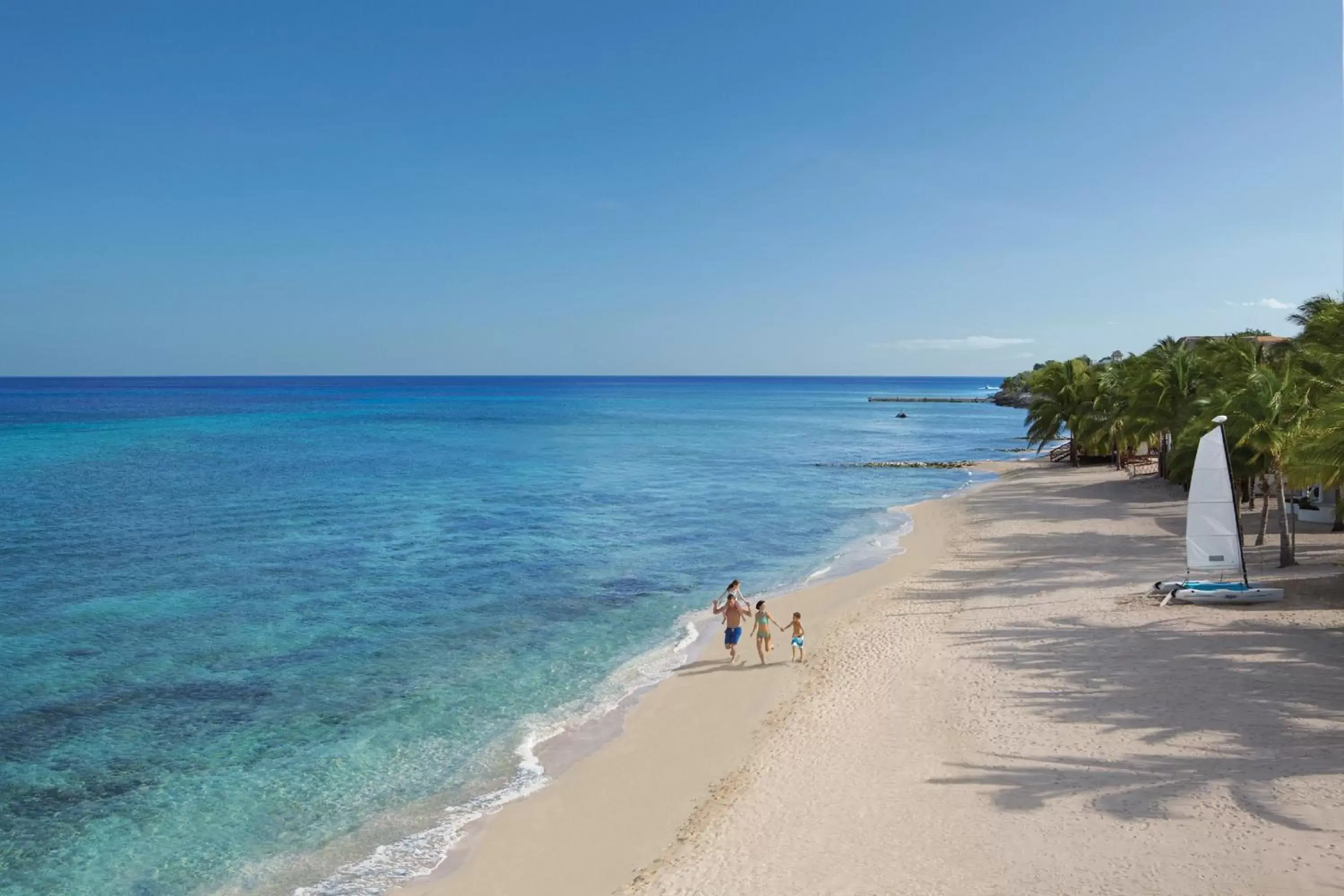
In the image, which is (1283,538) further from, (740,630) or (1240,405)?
(740,630)

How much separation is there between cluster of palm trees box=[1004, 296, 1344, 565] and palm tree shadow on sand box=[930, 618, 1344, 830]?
14.3 ft

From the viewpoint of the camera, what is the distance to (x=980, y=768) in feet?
38.4

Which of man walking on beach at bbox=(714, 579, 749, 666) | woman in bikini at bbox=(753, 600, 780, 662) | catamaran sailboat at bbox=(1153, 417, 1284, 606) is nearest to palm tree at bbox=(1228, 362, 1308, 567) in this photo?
catamaran sailboat at bbox=(1153, 417, 1284, 606)

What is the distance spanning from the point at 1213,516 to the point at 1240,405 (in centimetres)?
557

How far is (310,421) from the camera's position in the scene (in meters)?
113

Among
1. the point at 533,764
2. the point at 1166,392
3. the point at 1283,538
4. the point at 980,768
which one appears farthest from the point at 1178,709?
the point at 1166,392

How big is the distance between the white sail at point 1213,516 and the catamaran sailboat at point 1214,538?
11 millimetres

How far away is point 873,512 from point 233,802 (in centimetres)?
3349

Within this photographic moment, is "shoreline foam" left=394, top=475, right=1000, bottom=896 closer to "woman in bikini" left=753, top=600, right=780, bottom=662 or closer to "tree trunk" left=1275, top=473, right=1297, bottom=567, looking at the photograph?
"woman in bikini" left=753, top=600, right=780, bottom=662

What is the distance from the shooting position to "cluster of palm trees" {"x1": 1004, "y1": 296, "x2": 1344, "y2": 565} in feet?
61.3

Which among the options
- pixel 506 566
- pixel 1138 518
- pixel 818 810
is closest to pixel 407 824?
pixel 818 810

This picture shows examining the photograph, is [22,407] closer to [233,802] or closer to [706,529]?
[706,529]

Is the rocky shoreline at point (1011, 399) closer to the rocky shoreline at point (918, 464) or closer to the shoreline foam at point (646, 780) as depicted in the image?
the rocky shoreline at point (918, 464)

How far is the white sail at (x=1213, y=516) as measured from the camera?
19.5 metres
